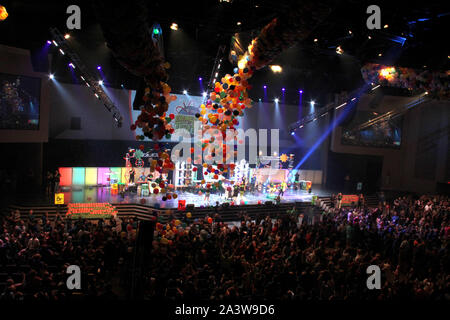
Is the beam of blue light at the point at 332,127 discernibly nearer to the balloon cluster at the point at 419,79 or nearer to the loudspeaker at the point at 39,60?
the balloon cluster at the point at 419,79

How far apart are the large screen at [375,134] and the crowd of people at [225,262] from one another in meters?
10.6

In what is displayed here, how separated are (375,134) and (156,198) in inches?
511

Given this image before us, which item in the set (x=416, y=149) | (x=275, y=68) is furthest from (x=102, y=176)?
(x=416, y=149)

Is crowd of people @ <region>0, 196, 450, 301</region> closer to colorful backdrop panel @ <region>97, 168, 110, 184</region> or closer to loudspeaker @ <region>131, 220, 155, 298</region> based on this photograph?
loudspeaker @ <region>131, 220, 155, 298</region>

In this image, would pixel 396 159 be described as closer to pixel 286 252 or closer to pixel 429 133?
pixel 429 133

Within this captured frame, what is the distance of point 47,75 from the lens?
1405cm

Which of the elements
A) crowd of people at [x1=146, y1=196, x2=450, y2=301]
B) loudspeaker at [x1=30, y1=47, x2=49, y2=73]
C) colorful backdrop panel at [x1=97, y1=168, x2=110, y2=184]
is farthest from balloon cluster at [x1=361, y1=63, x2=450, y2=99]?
colorful backdrop panel at [x1=97, y1=168, x2=110, y2=184]

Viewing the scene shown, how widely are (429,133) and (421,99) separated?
234cm

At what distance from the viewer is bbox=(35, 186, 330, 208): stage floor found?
14023 mm

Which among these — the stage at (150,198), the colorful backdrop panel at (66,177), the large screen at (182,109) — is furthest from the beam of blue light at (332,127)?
the colorful backdrop panel at (66,177)

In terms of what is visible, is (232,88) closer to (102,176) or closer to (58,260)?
(58,260)

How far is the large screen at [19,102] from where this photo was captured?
1291cm

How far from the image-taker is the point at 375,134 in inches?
801
